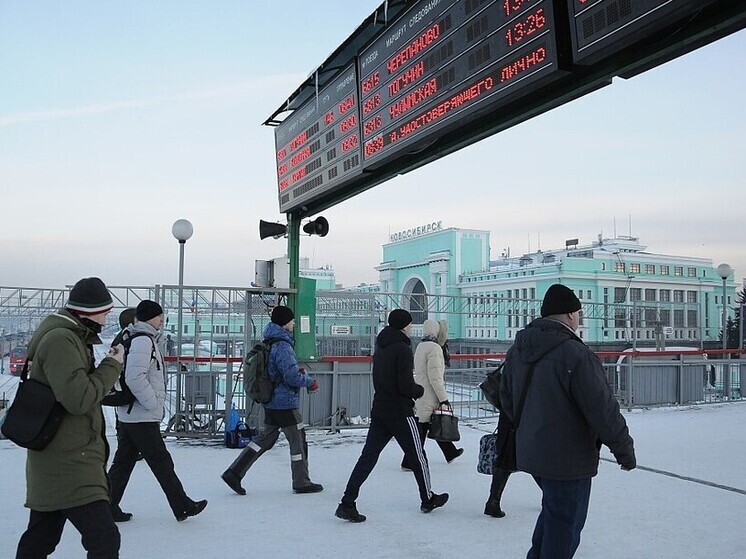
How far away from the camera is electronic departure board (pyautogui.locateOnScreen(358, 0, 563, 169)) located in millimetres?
5672

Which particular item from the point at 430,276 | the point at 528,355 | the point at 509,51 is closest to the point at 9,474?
the point at 528,355

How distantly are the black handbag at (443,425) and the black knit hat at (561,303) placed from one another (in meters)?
3.58

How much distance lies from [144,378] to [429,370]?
3148 mm

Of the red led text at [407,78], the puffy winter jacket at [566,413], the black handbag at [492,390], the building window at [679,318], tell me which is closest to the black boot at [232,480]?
the black handbag at [492,390]

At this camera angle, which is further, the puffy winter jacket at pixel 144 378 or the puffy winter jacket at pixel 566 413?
the puffy winter jacket at pixel 144 378

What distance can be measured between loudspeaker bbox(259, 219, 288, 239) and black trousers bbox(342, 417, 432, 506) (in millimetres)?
6448

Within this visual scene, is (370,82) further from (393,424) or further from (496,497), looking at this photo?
A: (496,497)

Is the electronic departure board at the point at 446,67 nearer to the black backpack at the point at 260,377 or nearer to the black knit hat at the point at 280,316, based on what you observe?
the black knit hat at the point at 280,316

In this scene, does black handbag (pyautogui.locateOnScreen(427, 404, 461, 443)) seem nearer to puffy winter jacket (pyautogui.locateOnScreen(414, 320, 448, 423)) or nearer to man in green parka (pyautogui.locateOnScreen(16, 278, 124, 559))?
puffy winter jacket (pyautogui.locateOnScreen(414, 320, 448, 423))

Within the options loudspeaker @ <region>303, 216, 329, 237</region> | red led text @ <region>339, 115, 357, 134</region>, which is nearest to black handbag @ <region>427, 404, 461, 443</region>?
red led text @ <region>339, 115, 357, 134</region>

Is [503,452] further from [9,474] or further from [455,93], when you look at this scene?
[9,474]

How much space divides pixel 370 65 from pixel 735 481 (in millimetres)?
6293

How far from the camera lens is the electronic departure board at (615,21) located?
4.36 m

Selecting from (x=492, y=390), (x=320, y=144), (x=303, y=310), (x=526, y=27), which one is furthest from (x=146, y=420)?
(x=320, y=144)
